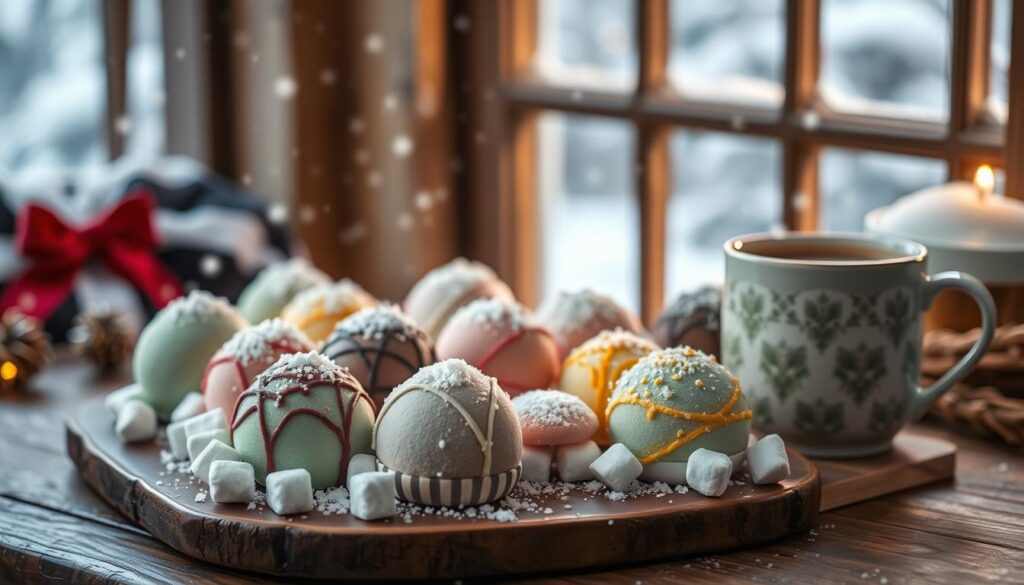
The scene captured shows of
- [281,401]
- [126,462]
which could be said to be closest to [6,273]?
[126,462]

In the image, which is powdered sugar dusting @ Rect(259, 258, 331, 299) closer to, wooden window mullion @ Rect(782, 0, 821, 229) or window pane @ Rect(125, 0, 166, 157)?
wooden window mullion @ Rect(782, 0, 821, 229)

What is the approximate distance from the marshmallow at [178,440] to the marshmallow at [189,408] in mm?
35

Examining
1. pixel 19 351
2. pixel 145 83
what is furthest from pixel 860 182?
pixel 145 83

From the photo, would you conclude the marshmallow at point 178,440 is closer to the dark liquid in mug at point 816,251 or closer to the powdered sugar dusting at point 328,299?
the powdered sugar dusting at point 328,299

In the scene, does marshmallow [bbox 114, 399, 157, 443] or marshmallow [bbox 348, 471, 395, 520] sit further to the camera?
marshmallow [bbox 114, 399, 157, 443]

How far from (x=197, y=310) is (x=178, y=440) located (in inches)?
4.8

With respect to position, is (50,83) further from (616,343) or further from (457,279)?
(616,343)


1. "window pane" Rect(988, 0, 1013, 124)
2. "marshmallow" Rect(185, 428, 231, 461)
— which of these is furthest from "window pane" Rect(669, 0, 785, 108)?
"marshmallow" Rect(185, 428, 231, 461)

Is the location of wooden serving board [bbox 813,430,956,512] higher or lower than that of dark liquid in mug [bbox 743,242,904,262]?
lower

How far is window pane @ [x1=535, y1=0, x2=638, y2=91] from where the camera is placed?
53.7 inches

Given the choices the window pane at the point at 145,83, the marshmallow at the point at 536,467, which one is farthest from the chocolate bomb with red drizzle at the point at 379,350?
the window pane at the point at 145,83

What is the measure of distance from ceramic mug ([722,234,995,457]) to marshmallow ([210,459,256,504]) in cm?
33

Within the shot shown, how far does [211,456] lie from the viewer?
796mm

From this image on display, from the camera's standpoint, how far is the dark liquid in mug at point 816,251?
3.07ft
